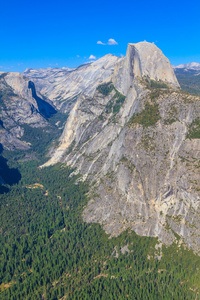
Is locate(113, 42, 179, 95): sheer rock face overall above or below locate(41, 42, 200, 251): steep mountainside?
above

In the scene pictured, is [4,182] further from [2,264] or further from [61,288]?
[61,288]

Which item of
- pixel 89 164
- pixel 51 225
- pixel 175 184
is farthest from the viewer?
pixel 89 164

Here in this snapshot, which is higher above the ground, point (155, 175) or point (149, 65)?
point (149, 65)

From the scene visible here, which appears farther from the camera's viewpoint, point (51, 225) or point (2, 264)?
point (51, 225)

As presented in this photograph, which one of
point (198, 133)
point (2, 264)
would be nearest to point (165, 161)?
point (198, 133)

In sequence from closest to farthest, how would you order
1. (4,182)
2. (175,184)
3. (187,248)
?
(187,248), (175,184), (4,182)

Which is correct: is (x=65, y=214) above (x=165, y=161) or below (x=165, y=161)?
below

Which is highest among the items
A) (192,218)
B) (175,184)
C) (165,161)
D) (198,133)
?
(198,133)

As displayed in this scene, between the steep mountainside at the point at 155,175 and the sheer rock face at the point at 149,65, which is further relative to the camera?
the sheer rock face at the point at 149,65

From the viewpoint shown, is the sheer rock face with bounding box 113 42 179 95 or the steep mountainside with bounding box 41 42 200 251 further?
the sheer rock face with bounding box 113 42 179 95

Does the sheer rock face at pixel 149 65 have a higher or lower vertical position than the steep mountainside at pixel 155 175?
higher

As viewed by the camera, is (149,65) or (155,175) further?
→ (149,65)
